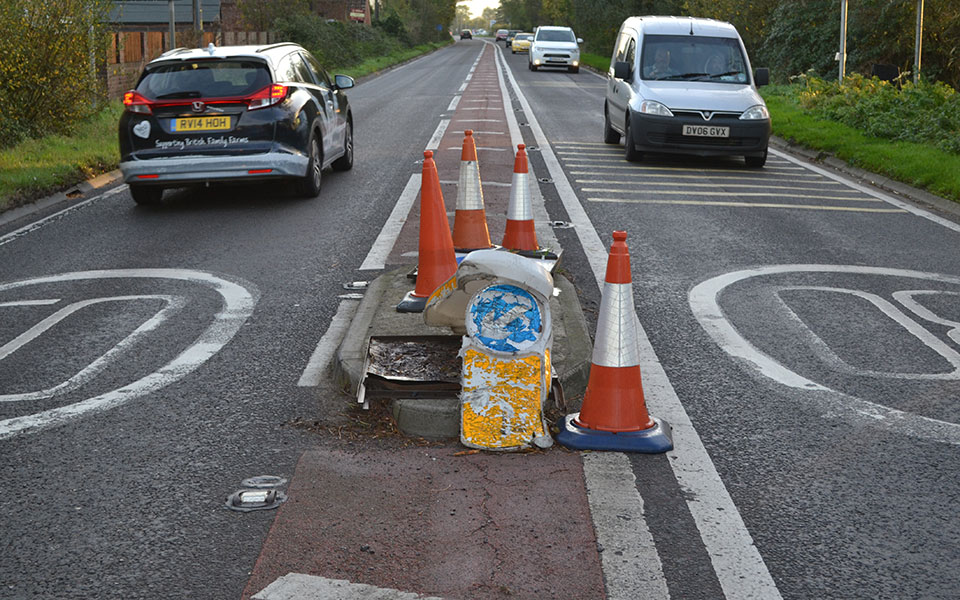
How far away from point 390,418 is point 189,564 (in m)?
1.49

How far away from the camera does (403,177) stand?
13.5 m

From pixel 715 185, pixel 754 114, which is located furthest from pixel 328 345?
pixel 754 114

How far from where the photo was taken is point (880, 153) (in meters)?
14.7

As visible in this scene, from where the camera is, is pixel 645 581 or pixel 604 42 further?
pixel 604 42

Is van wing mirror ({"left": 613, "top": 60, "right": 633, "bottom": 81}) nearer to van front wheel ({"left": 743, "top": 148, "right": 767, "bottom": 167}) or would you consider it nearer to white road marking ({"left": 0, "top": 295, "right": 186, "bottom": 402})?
van front wheel ({"left": 743, "top": 148, "right": 767, "bottom": 167})

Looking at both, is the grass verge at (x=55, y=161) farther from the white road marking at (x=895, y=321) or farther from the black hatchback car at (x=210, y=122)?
the white road marking at (x=895, y=321)

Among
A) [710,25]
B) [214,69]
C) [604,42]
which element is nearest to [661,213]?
[214,69]

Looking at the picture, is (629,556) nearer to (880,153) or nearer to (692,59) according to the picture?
(880,153)

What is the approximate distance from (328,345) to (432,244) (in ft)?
3.12

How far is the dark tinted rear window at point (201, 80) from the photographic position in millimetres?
10750

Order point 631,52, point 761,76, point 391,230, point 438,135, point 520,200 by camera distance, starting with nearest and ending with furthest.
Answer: point 520,200
point 391,230
point 761,76
point 631,52
point 438,135

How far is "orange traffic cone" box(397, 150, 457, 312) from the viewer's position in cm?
662

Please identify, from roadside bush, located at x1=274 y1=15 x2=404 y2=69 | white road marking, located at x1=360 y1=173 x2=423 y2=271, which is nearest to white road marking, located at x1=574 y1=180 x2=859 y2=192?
white road marking, located at x1=360 y1=173 x2=423 y2=271

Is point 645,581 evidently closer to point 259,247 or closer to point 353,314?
point 353,314
